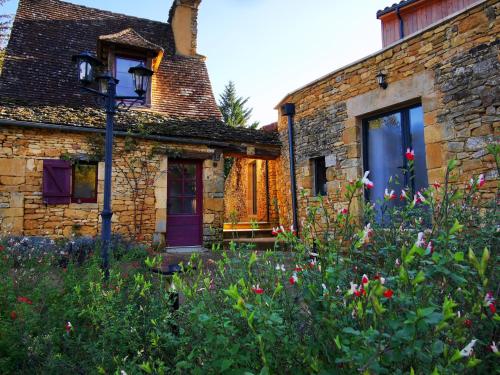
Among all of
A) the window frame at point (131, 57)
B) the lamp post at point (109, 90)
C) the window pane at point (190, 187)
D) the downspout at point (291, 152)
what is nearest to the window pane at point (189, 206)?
the window pane at point (190, 187)

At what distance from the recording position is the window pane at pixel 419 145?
16.8 feet

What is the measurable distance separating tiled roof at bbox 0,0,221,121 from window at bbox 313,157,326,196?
11.0 ft

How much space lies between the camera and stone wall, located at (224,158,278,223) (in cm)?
1049

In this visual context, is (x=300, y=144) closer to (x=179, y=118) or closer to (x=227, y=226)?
(x=179, y=118)

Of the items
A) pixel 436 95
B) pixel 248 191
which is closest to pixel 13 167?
pixel 436 95

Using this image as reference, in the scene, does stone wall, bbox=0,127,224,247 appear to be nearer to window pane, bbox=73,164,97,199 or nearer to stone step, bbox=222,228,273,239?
window pane, bbox=73,164,97,199

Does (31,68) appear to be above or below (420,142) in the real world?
above

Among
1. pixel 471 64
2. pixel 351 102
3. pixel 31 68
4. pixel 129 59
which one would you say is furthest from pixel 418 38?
pixel 31 68

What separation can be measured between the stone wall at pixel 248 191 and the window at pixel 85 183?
3868mm

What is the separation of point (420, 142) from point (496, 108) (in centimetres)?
115

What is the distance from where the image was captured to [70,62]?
8.62m

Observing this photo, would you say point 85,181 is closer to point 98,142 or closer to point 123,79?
point 98,142

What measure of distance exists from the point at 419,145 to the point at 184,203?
529 centimetres

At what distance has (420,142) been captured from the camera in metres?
5.18
